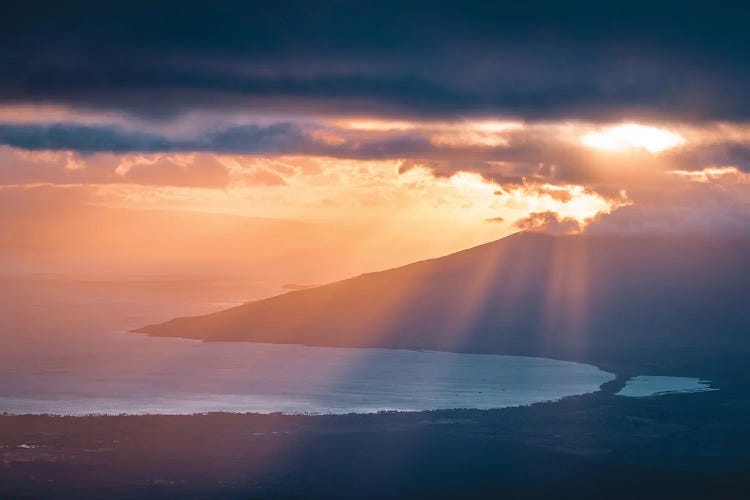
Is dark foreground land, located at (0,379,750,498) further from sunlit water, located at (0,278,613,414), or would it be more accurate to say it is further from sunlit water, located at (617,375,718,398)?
sunlit water, located at (617,375,718,398)

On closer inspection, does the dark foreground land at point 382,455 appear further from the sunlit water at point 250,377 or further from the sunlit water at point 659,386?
the sunlit water at point 659,386

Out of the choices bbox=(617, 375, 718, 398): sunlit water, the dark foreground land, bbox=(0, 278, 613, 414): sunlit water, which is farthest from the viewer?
bbox=(617, 375, 718, 398): sunlit water

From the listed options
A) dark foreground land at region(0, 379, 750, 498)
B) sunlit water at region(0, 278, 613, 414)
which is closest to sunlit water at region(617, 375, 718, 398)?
sunlit water at region(0, 278, 613, 414)

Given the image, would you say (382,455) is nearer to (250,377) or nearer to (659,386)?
(250,377)

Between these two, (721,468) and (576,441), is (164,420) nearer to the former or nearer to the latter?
(576,441)

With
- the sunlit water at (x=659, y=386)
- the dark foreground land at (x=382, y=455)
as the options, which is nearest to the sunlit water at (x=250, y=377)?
the sunlit water at (x=659, y=386)

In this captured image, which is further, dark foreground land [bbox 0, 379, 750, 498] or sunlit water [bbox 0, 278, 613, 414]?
sunlit water [bbox 0, 278, 613, 414]

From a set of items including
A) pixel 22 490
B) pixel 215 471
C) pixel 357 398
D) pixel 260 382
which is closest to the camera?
pixel 22 490

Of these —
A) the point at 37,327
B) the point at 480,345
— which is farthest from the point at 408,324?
the point at 37,327
